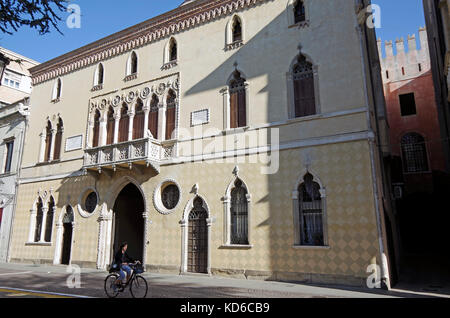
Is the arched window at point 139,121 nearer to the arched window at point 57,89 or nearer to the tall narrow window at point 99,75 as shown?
the tall narrow window at point 99,75

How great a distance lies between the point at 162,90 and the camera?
17.5 meters

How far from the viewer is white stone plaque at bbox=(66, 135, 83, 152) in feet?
65.2

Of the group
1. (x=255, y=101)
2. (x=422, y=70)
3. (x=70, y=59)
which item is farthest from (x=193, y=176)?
(x=422, y=70)

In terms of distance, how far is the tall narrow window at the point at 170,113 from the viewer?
16.9m

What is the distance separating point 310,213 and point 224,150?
14.4 ft

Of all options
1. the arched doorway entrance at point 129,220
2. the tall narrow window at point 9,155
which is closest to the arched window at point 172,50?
the arched doorway entrance at point 129,220

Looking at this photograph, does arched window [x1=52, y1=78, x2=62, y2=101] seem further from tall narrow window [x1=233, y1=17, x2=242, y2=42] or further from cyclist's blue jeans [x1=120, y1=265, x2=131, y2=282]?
cyclist's blue jeans [x1=120, y1=265, x2=131, y2=282]

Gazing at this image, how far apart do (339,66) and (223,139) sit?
5396 millimetres

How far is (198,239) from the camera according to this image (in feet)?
49.5

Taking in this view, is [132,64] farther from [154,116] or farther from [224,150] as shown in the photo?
[224,150]

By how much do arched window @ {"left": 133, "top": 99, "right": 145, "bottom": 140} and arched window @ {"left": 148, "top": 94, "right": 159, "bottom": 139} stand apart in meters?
0.48

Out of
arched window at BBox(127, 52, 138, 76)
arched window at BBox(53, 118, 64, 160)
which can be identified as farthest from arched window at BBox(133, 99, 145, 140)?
arched window at BBox(53, 118, 64, 160)

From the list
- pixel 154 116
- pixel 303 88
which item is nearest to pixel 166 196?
pixel 154 116

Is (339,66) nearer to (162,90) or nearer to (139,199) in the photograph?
(162,90)
